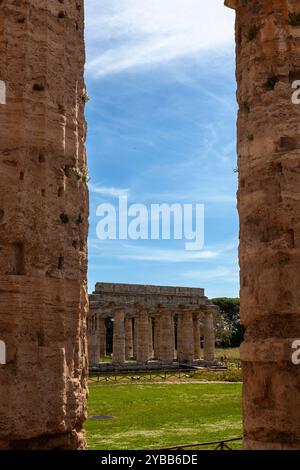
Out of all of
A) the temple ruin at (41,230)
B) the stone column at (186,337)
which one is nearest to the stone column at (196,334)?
the stone column at (186,337)

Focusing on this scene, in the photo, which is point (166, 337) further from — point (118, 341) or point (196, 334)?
point (196, 334)

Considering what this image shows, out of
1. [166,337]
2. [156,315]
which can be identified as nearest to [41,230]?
[166,337]

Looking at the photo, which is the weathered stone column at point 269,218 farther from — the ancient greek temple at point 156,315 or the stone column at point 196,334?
the stone column at point 196,334

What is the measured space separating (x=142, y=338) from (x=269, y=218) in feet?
127

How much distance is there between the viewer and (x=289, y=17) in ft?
25.5

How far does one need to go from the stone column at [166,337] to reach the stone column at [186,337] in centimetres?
105

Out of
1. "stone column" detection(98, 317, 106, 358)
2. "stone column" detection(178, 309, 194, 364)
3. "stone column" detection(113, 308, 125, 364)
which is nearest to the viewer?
"stone column" detection(113, 308, 125, 364)

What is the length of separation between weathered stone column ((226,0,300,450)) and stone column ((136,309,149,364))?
124 ft

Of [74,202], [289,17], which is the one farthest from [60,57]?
[289,17]

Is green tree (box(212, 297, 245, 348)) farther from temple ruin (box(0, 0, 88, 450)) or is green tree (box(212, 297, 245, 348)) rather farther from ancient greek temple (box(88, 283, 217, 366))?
temple ruin (box(0, 0, 88, 450))

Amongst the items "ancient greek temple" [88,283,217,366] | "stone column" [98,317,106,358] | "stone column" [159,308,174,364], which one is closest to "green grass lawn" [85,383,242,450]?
"ancient greek temple" [88,283,217,366]

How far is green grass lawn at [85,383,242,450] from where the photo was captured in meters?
15.2

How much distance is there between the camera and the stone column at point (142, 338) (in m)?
44.4
